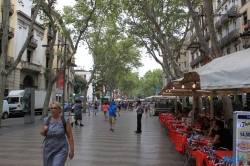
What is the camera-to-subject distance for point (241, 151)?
12.2ft

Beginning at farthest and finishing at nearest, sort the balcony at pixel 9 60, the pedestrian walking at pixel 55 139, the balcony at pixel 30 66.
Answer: the balcony at pixel 30 66, the balcony at pixel 9 60, the pedestrian walking at pixel 55 139

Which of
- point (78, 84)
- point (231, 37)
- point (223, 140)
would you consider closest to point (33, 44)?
point (231, 37)

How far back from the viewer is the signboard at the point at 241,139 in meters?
3.70

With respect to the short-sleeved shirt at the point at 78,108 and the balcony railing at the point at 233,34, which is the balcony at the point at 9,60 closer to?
the short-sleeved shirt at the point at 78,108

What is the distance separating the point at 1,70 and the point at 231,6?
82.2ft

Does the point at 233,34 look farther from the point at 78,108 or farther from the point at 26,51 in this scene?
the point at 26,51

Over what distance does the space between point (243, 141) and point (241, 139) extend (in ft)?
0.12

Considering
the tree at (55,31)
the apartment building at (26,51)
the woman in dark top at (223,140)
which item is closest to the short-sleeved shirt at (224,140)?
the woman in dark top at (223,140)

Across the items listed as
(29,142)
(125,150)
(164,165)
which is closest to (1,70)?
(29,142)

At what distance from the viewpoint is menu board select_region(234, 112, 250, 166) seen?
146 inches

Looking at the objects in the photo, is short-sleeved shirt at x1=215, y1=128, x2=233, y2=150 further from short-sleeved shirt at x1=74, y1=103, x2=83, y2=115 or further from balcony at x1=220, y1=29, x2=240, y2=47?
balcony at x1=220, y1=29, x2=240, y2=47

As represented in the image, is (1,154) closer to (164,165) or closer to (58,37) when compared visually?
(164,165)

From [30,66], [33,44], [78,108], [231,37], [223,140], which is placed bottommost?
[223,140]

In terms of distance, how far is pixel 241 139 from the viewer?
3.73 meters
